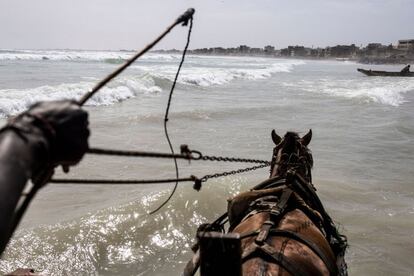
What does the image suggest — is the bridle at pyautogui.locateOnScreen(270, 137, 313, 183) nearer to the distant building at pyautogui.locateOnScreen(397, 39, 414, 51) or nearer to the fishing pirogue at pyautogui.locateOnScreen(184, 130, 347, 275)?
the fishing pirogue at pyautogui.locateOnScreen(184, 130, 347, 275)

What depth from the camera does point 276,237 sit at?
3.25 metres

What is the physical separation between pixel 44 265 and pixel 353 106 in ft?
68.0

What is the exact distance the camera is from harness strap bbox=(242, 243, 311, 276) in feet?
9.48

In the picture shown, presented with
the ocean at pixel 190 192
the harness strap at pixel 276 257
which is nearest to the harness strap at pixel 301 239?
the harness strap at pixel 276 257

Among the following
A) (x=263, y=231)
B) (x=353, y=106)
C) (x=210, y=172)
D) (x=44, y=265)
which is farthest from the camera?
(x=353, y=106)

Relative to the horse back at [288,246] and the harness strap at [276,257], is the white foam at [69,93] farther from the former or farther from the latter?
the harness strap at [276,257]

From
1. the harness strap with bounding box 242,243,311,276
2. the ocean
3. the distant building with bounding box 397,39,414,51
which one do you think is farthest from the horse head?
the distant building with bounding box 397,39,414,51

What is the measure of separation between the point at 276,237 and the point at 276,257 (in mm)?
342

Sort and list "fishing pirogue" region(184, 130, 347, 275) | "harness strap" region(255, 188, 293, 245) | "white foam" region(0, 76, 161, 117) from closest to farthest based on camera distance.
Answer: "fishing pirogue" region(184, 130, 347, 275) < "harness strap" region(255, 188, 293, 245) < "white foam" region(0, 76, 161, 117)

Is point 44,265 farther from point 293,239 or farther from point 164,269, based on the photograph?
point 293,239

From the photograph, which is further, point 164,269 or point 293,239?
point 164,269

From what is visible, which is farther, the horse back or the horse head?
the horse head

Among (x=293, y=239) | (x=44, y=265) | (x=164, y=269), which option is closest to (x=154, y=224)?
(x=164, y=269)

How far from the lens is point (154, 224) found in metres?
7.17
